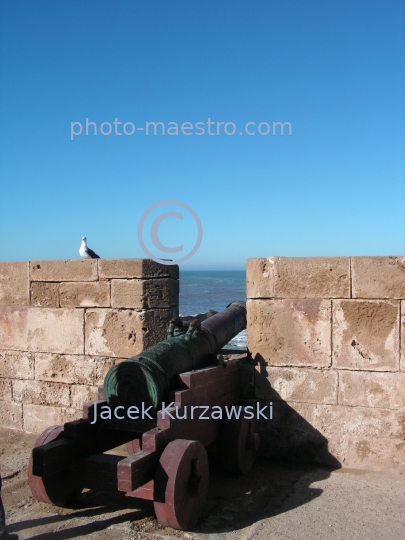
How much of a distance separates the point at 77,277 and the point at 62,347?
762 mm

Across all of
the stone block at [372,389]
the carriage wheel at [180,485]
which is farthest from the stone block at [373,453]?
the carriage wheel at [180,485]

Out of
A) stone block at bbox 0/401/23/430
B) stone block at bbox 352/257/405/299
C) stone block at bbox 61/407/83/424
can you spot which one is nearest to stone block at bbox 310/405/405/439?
stone block at bbox 352/257/405/299

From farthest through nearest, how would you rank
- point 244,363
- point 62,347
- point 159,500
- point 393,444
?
point 62,347 < point 244,363 < point 393,444 < point 159,500

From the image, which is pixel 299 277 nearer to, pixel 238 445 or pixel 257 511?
pixel 238 445

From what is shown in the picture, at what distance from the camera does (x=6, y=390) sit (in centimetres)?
583

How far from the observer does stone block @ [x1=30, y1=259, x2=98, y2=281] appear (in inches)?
211

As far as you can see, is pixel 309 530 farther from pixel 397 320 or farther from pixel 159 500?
pixel 397 320

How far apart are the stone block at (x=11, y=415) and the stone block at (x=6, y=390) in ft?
0.18

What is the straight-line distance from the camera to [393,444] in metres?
4.41

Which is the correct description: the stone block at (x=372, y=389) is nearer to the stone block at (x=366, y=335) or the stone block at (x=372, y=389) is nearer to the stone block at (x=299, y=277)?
the stone block at (x=366, y=335)

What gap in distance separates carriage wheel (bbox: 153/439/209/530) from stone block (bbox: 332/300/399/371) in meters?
1.67

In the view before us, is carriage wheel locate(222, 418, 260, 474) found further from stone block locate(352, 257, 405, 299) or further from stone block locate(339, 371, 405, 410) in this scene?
stone block locate(352, 257, 405, 299)

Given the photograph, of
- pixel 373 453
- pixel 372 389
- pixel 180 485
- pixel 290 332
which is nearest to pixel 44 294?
pixel 290 332

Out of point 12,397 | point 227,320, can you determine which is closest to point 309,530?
point 227,320
